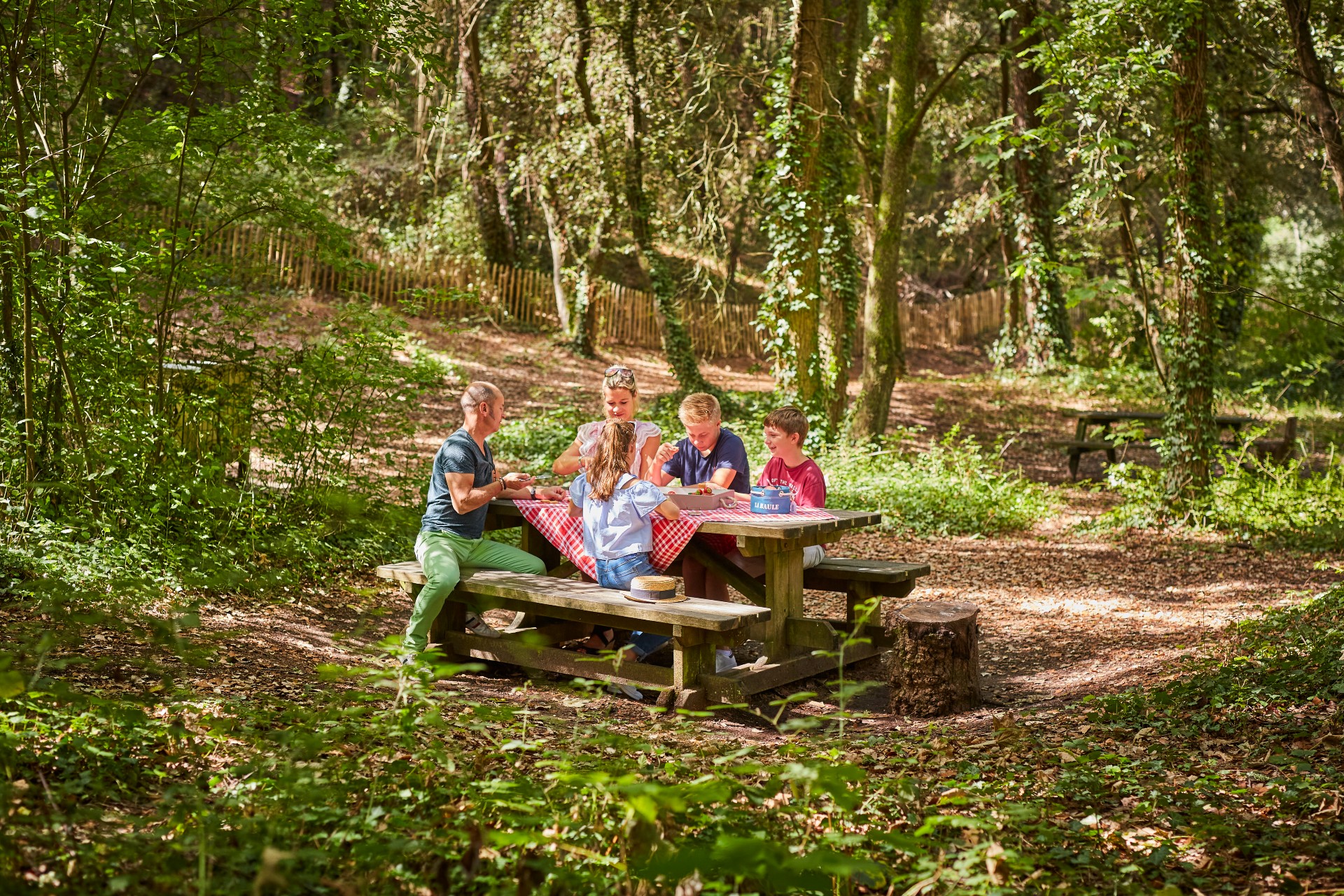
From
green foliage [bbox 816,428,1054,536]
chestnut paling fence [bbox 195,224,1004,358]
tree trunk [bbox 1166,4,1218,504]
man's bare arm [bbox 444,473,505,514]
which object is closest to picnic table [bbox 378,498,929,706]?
man's bare arm [bbox 444,473,505,514]

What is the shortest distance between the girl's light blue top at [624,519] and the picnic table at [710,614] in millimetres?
243

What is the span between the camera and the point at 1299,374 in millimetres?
19734

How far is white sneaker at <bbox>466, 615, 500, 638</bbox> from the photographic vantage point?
19.6 ft

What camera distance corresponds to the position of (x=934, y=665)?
5.30 m

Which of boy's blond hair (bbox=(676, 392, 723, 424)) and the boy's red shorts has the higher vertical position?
boy's blond hair (bbox=(676, 392, 723, 424))

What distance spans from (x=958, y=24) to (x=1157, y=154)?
611cm

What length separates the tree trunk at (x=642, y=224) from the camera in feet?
49.2

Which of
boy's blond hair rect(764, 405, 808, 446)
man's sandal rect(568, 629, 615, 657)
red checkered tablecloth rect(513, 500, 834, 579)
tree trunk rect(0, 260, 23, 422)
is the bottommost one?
man's sandal rect(568, 629, 615, 657)

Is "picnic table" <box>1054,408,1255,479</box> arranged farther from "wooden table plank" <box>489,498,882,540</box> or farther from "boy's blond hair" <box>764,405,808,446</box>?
"wooden table plank" <box>489,498,882,540</box>

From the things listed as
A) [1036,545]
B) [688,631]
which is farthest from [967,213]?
[688,631]

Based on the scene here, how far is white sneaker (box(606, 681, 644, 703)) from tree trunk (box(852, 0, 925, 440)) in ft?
26.5

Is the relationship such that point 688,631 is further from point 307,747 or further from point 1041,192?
point 1041,192

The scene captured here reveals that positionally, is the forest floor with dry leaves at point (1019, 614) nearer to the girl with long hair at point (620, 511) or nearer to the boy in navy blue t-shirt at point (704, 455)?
the girl with long hair at point (620, 511)

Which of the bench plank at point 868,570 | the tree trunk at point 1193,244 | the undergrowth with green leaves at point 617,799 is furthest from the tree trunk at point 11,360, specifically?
the tree trunk at point 1193,244
